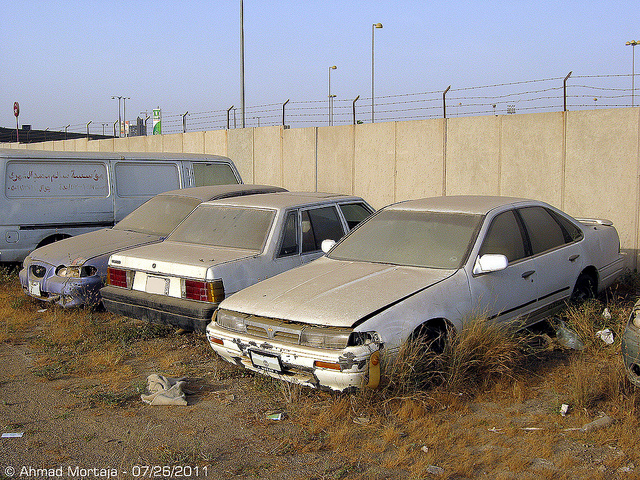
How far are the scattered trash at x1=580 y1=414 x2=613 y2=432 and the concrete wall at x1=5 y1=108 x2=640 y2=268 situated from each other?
565 centimetres

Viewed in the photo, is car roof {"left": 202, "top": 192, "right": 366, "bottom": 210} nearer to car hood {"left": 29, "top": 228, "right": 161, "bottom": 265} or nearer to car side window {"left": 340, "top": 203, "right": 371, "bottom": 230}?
car side window {"left": 340, "top": 203, "right": 371, "bottom": 230}

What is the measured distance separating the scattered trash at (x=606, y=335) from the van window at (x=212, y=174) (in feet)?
Result: 21.5

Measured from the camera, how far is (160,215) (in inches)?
315

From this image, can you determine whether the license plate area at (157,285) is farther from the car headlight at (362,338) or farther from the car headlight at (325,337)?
the car headlight at (362,338)

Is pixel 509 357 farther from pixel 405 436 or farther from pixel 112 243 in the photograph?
pixel 112 243

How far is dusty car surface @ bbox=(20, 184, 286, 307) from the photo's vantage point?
7.02 m

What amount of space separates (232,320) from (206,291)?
0.86 m

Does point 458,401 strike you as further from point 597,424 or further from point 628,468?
point 628,468

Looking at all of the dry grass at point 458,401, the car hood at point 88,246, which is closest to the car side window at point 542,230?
the dry grass at point 458,401

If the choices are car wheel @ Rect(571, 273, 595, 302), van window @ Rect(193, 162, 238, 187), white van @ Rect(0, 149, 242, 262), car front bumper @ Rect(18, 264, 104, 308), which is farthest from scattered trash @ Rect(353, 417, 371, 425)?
van window @ Rect(193, 162, 238, 187)

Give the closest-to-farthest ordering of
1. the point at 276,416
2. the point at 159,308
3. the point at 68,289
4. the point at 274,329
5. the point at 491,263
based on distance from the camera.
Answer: the point at 276,416 < the point at 274,329 < the point at 491,263 < the point at 159,308 < the point at 68,289

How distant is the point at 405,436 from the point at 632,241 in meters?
6.48

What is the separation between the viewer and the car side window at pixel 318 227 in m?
6.48

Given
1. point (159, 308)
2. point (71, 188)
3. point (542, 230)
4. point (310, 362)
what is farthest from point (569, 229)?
point (71, 188)
